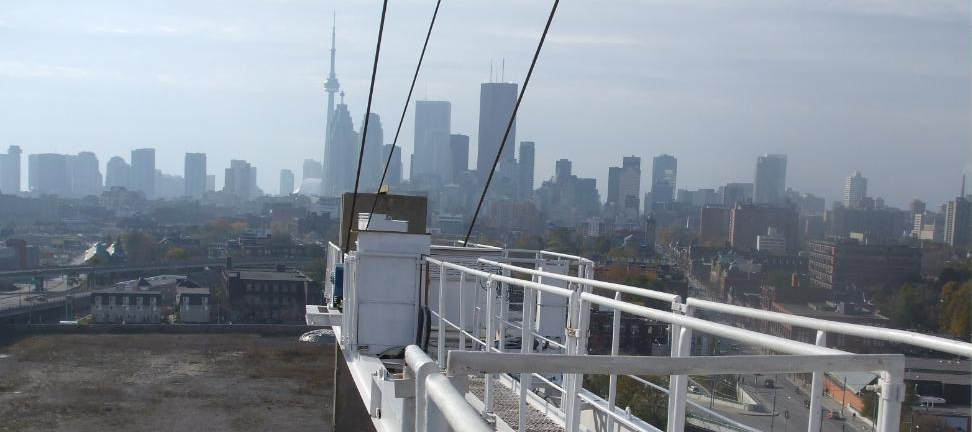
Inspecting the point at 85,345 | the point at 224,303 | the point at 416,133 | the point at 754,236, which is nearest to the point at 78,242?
the point at 416,133

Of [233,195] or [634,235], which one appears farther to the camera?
[233,195]

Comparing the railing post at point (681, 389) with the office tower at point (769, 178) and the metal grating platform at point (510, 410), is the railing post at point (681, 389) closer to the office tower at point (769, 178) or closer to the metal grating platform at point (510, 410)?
the metal grating platform at point (510, 410)

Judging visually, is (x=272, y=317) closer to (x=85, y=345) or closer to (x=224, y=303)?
(x=224, y=303)

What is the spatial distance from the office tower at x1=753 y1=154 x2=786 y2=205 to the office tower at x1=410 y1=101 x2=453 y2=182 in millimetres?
21394

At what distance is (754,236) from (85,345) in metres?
20.8

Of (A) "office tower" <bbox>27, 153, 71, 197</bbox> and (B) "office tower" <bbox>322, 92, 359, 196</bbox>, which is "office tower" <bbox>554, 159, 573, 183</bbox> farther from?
(A) "office tower" <bbox>27, 153, 71, 197</bbox>

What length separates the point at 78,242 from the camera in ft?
253

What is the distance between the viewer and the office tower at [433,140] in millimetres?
56562

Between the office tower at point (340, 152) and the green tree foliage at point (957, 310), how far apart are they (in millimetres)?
86118

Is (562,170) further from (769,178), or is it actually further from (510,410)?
(510,410)

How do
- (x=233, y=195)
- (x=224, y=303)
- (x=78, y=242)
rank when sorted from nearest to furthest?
(x=224, y=303)
(x=78, y=242)
(x=233, y=195)

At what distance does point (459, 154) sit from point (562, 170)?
11048mm

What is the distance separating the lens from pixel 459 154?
55.7 m

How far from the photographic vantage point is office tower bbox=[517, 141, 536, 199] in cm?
5813
